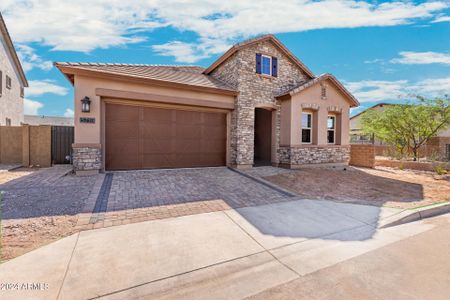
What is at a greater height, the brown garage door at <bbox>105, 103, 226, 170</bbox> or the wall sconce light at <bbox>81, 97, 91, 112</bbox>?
the wall sconce light at <bbox>81, 97, 91, 112</bbox>

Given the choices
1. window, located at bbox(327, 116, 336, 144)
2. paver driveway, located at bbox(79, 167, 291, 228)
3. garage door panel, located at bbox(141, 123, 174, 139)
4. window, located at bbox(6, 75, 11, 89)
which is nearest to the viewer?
paver driveway, located at bbox(79, 167, 291, 228)

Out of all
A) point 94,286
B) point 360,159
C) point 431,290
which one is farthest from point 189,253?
point 360,159

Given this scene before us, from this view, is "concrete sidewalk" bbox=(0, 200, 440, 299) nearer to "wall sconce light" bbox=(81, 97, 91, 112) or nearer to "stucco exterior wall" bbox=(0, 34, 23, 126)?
"wall sconce light" bbox=(81, 97, 91, 112)

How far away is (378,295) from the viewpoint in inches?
104

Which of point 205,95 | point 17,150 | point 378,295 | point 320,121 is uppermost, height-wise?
point 205,95

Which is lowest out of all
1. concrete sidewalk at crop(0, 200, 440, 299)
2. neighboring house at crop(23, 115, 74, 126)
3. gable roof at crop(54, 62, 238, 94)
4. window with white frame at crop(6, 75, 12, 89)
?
concrete sidewalk at crop(0, 200, 440, 299)

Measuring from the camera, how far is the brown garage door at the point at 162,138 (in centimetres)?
930

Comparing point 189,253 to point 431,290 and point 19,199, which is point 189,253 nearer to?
point 431,290

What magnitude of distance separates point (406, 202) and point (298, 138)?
5890mm

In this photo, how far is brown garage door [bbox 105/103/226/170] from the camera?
930 centimetres

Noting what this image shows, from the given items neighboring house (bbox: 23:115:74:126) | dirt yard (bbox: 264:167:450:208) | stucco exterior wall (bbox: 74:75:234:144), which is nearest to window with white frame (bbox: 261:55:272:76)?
dirt yard (bbox: 264:167:450:208)

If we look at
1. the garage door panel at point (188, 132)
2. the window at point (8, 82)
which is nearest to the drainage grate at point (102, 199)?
the garage door panel at point (188, 132)

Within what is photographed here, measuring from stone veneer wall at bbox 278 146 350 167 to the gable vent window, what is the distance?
4224 millimetres

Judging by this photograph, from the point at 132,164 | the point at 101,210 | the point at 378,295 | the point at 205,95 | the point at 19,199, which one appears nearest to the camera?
the point at 378,295
